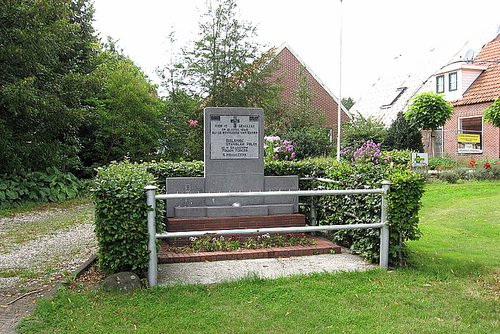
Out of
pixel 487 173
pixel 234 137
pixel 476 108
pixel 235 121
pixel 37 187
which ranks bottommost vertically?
pixel 37 187

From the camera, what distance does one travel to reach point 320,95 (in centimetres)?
3316

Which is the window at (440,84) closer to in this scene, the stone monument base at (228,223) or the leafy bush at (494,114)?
the leafy bush at (494,114)

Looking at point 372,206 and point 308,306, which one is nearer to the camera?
point 308,306

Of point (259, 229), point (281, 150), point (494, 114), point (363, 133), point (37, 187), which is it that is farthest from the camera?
point (363, 133)

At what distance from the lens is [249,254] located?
7.25 metres

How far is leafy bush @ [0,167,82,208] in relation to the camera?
14742mm

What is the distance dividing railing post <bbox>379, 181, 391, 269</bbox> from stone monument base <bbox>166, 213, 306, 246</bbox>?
2.25 metres

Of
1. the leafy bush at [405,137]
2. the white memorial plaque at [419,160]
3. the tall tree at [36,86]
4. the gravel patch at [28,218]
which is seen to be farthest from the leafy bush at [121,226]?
the leafy bush at [405,137]

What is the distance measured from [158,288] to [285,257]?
89.4 inches

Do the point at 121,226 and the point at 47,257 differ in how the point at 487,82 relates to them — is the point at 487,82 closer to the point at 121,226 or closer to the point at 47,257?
the point at 47,257

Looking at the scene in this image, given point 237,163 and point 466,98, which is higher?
point 466,98

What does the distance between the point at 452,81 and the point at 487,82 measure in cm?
212

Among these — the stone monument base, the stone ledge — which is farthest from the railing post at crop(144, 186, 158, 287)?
the stone monument base

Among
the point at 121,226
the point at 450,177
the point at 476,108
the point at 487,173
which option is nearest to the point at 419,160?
the point at 450,177
